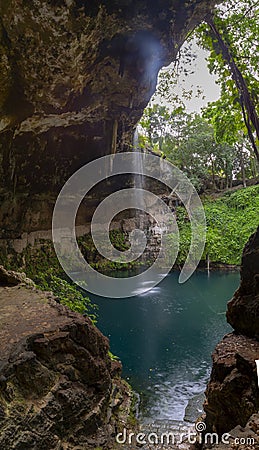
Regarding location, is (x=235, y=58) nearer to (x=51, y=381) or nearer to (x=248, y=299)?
(x=248, y=299)

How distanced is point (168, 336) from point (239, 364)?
515 centimetres

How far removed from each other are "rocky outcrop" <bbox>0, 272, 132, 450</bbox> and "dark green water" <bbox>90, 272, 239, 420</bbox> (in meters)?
1.29

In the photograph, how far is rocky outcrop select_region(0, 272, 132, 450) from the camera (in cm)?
249

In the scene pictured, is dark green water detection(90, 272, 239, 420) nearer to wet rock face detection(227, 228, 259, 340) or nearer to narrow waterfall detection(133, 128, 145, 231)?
wet rock face detection(227, 228, 259, 340)

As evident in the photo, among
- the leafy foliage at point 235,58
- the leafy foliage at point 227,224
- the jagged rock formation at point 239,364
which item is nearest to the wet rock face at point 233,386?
the jagged rock formation at point 239,364

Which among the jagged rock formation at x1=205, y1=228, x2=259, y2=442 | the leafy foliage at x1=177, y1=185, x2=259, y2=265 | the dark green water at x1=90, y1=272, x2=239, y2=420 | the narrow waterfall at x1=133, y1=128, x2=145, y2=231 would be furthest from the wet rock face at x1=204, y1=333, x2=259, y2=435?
the leafy foliage at x1=177, y1=185, x2=259, y2=265

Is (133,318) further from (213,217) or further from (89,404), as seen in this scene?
(213,217)

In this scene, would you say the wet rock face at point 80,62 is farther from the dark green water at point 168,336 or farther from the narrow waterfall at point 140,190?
the narrow waterfall at point 140,190

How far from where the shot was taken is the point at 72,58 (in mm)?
4266

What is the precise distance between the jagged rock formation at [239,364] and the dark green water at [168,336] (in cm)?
170

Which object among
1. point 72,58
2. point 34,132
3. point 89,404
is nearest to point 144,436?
point 89,404

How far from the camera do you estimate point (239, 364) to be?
296cm

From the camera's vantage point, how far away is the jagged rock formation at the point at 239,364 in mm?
2716

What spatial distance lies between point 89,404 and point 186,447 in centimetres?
140
